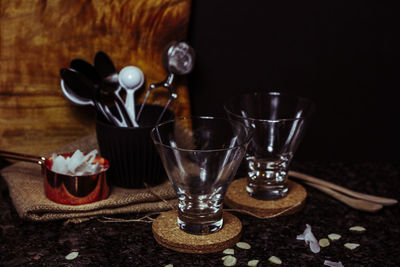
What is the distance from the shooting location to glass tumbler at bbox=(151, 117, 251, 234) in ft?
2.85

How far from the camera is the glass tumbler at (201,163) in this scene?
870 mm

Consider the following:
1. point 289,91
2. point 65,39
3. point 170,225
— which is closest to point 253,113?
point 289,91

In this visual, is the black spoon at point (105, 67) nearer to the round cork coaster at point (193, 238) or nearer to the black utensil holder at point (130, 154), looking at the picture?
the black utensil holder at point (130, 154)

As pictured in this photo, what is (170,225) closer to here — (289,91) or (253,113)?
(253,113)

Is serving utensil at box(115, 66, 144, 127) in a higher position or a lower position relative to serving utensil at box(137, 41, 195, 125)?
lower

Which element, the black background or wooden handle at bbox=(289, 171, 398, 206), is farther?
the black background

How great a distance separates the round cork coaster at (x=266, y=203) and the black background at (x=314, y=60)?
0.24 metres

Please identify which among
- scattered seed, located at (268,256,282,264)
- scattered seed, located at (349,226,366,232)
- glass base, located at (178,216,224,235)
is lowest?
scattered seed, located at (268,256,282,264)

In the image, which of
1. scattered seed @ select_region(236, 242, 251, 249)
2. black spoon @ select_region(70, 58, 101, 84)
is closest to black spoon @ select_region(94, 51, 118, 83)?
black spoon @ select_region(70, 58, 101, 84)

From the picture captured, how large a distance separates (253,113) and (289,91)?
0.60 feet

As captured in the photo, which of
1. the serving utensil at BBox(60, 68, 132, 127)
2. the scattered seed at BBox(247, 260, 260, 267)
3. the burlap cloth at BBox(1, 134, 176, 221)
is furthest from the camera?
the serving utensil at BBox(60, 68, 132, 127)

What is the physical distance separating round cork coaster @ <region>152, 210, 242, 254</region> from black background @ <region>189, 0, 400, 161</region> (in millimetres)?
382

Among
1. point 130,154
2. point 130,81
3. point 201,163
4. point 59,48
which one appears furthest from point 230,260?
point 59,48

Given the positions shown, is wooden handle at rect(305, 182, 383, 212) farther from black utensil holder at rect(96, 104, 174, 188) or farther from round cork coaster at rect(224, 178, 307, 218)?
black utensil holder at rect(96, 104, 174, 188)
